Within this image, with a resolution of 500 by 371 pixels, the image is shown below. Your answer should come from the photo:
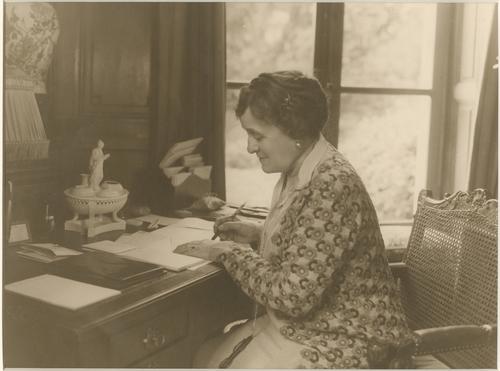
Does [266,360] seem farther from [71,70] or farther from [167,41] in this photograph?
[167,41]

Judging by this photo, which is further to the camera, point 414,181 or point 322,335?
point 414,181

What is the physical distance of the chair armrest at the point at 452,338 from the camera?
110 cm

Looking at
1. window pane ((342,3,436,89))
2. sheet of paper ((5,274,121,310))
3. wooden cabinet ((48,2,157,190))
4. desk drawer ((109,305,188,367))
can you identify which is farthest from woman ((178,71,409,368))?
window pane ((342,3,436,89))

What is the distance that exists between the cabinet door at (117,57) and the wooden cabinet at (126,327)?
0.78 metres

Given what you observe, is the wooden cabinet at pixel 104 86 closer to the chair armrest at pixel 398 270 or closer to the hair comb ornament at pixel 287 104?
the hair comb ornament at pixel 287 104

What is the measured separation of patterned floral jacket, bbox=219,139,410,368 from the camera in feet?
3.49

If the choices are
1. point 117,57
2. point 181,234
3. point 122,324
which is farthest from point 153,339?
point 117,57

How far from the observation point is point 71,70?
1.64 meters

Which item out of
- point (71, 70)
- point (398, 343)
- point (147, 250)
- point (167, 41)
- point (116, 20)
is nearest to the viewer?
point (398, 343)

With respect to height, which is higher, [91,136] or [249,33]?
[249,33]

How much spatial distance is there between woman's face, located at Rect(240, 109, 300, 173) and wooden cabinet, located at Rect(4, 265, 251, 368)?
0.28m

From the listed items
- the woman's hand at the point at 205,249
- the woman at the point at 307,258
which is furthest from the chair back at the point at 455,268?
the woman's hand at the point at 205,249

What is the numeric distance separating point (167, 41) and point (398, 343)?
50.6 inches

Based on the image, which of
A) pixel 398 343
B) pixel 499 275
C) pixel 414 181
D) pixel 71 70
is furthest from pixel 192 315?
pixel 414 181
